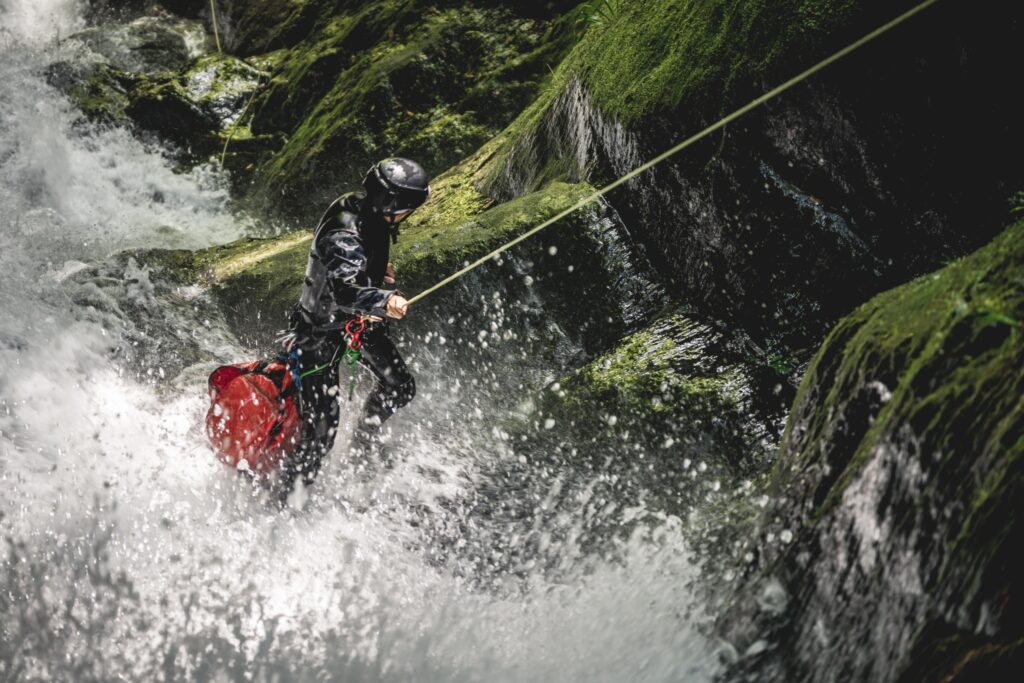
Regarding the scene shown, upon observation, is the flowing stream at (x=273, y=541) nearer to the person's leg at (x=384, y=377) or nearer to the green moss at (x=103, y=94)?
the person's leg at (x=384, y=377)

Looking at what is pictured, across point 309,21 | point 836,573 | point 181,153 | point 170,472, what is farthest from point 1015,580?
point 309,21

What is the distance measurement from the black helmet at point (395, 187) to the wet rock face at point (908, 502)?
269 centimetres

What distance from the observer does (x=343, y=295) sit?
4.62 m

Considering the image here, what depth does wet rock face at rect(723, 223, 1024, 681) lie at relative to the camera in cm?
215

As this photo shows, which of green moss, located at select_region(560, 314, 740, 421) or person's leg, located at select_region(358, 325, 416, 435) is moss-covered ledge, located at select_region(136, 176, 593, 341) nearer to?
person's leg, located at select_region(358, 325, 416, 435)

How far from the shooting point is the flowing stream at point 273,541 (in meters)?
4.17

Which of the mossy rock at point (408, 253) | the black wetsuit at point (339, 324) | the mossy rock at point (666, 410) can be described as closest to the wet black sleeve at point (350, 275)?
the black wetsuit at point (339, 324)

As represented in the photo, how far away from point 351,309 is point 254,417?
1006 millimetres

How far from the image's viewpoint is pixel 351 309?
4586 millimetres

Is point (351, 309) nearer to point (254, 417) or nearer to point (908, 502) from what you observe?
point (254, 417)

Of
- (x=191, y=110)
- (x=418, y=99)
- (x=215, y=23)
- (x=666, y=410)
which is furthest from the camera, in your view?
(x=215, y=23)

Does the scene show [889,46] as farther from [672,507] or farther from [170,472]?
[170,472]

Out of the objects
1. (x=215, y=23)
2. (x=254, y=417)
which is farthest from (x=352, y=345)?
(x=215, y=23)

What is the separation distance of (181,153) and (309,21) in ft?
9.81
